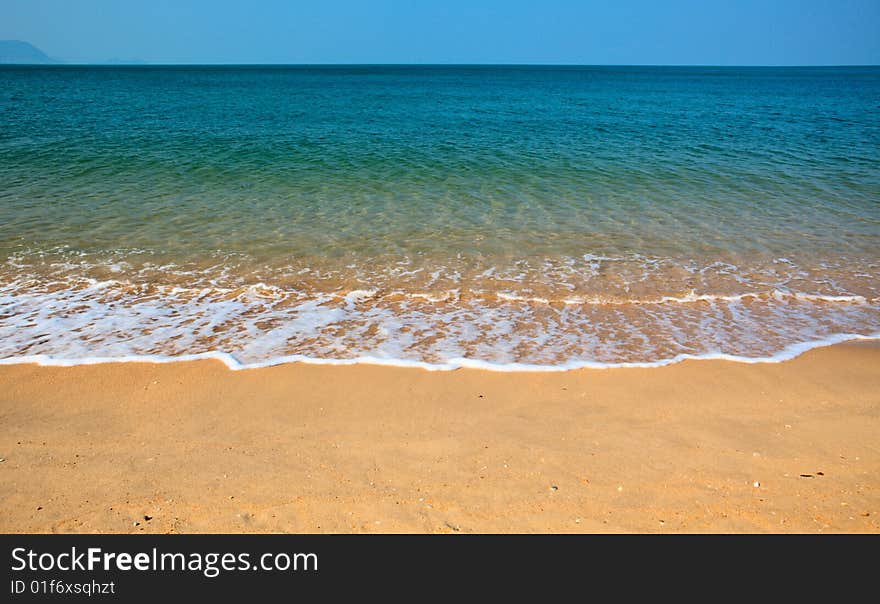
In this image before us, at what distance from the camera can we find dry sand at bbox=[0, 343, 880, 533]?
11.8 feet

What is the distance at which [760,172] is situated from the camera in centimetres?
1609

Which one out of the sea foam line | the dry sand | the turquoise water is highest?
the turquoise water

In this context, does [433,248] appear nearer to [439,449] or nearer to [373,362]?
[373,362]

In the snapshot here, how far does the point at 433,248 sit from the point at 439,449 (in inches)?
224

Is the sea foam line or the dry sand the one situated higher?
the sea foam line

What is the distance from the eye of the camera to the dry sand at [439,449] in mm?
3592

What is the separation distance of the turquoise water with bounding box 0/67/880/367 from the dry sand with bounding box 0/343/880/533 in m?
0.62

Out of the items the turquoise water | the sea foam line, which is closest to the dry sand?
the sea foam line

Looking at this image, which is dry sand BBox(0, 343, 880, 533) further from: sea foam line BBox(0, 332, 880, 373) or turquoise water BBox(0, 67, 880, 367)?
turquoise water BBox(0, 67, 880, 367)

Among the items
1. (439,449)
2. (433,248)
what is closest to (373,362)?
(439,449)

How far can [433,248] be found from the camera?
9594 mm
